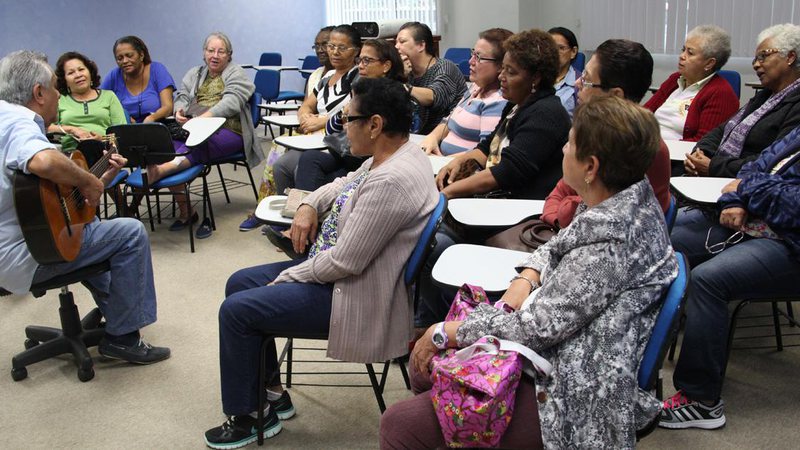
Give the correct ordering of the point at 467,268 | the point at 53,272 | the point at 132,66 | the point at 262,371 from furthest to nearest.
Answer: the point at 132,66
the point at 53,272
the point at 262,371
the point at 467,268

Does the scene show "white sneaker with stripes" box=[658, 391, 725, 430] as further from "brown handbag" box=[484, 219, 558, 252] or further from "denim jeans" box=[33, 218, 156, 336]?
"denim jeans" box=[33, 218, 156, 336]

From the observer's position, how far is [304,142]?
400 centimetres

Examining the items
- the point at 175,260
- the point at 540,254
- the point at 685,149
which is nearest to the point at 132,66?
the point at 175,260

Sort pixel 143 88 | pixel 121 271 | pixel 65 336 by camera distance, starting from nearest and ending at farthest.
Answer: pixel 121 271 < pixel 65 336 < pixel 143 88

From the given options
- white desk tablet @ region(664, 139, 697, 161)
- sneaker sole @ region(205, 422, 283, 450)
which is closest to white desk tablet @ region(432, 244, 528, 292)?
sneaker sole @ region(205, 422, 283, 450)

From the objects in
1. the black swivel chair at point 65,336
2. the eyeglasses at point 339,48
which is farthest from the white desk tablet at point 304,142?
the black swivel chair at point 65,336

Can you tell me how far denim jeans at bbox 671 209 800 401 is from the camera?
233 cm

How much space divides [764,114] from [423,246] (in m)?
1.75

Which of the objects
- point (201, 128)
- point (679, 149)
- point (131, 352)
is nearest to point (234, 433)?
point (131, 352)

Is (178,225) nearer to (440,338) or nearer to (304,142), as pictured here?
(304,142)

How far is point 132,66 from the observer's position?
5.09m

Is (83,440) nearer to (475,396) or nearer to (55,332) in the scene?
(55,332)

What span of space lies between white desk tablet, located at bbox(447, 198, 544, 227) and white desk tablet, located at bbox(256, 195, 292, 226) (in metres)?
0.62

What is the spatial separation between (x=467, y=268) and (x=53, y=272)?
67.0 inches
